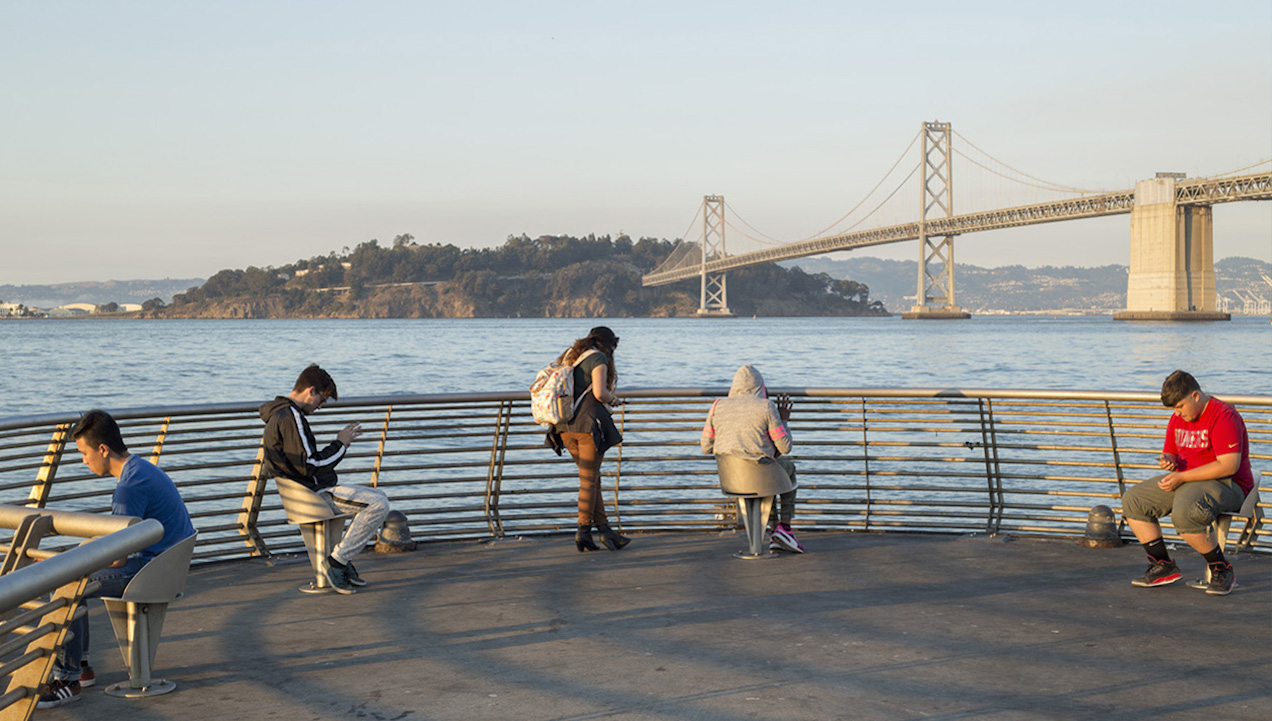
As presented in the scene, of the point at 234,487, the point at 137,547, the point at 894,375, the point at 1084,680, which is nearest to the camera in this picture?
the point at 137,547

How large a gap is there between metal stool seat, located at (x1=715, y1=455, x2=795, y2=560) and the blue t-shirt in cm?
302

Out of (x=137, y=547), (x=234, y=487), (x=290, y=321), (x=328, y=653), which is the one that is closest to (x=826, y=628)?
(x=328, y=653)

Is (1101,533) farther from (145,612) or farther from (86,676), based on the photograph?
(86,676)

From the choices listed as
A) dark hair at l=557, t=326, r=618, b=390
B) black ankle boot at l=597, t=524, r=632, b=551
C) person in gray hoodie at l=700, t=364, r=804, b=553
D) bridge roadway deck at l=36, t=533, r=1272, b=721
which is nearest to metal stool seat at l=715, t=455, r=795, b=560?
person in gray hoodie at l=700, t=364, r=804, b=553

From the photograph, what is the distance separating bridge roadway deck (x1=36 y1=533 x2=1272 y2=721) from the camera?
153 inches

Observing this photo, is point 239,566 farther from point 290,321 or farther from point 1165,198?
point 290,321

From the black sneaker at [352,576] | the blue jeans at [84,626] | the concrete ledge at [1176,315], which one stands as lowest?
the concrete ledge at [1176,315]

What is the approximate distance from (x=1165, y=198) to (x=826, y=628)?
250 feet

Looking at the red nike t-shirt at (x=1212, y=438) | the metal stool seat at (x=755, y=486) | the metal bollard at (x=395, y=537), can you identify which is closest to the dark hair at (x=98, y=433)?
the metal bollard at (x=395, y=537)

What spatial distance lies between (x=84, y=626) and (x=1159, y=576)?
465 centimetres

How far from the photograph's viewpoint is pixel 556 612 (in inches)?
204

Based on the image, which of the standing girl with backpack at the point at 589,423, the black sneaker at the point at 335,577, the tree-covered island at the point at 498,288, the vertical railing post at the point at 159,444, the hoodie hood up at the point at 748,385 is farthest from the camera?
the tree-covered island at the point at 498,288

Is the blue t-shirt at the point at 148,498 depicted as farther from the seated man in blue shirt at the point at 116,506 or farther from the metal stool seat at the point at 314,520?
the metal stool seat at the point at 314,520

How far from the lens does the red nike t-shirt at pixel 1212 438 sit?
5.51m
